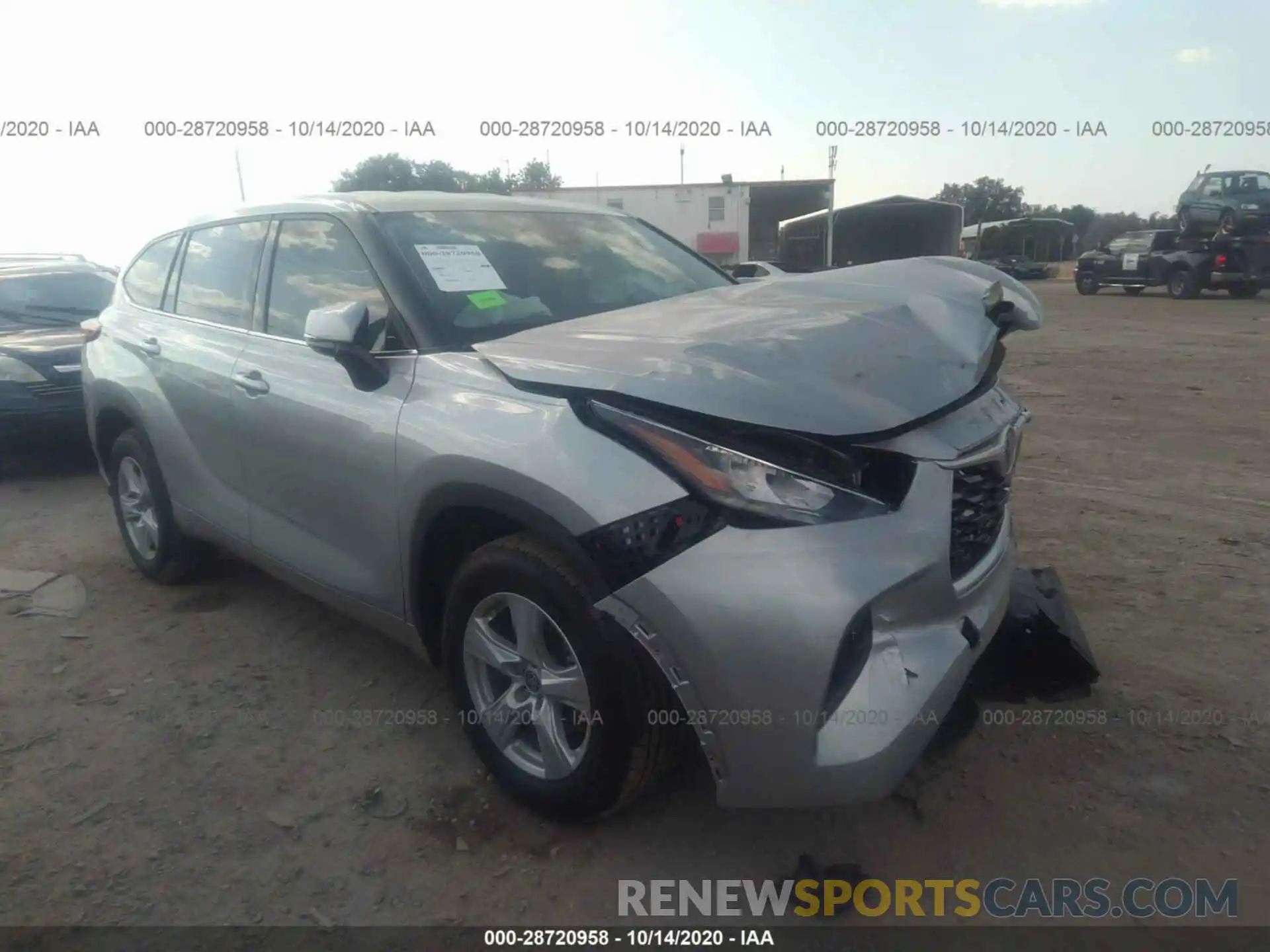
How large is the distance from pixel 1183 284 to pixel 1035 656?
22354mm

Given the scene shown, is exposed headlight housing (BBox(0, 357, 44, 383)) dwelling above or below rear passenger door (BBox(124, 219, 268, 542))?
below

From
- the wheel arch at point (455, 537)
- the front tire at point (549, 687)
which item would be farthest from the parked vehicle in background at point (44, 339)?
the front tire at point (549, 687)

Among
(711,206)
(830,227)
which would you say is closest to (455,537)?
(830,227)

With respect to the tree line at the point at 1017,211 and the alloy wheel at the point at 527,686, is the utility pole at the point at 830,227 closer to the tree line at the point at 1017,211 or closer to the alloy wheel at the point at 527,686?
the alloy wheel at the point at 527,686

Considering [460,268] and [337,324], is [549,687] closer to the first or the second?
[337,324]

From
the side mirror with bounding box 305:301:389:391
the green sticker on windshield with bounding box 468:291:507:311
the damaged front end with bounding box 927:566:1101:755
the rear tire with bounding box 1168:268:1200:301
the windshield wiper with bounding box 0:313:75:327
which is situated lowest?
the rear tire with bounding box 1168:268:1200:301

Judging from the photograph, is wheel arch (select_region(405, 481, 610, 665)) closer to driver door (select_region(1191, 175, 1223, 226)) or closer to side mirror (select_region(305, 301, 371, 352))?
side mirror (select_region(305, 301, 371, 352))

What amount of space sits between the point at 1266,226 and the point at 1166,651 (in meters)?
21.1

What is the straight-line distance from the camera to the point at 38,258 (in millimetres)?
8156

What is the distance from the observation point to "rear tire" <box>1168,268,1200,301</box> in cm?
2109

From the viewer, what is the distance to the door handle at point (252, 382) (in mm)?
3256

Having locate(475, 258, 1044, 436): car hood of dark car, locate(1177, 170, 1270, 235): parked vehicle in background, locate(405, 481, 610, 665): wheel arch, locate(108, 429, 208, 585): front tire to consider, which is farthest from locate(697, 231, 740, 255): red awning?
locate(405, 481, 610, 665): wheel arch

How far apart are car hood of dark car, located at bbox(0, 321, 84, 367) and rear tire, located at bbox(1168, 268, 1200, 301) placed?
22.5 metres

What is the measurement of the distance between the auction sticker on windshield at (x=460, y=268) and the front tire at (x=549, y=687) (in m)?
0.95
